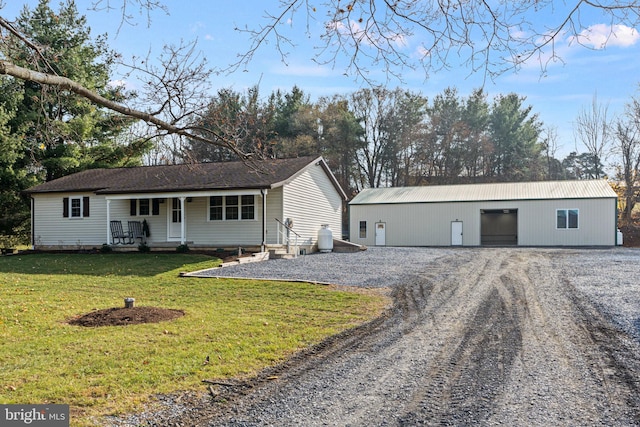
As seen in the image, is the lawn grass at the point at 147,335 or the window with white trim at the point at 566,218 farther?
the window with white trim at the point at 566,218

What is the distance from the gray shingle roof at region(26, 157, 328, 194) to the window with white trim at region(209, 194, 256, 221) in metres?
0.75

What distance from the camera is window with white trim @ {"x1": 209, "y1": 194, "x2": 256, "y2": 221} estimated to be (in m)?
19.2

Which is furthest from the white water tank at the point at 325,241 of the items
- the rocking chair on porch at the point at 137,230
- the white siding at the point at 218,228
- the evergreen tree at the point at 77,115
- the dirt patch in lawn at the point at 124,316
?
the dirt patch in lawn at the point at 124,316

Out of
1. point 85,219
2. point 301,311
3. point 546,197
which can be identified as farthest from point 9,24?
point 546,197

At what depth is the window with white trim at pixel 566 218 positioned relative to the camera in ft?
85.5

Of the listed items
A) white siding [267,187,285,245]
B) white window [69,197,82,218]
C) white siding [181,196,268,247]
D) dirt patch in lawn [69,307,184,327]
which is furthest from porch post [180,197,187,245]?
dirt patch in lawn [69,307,184,327]

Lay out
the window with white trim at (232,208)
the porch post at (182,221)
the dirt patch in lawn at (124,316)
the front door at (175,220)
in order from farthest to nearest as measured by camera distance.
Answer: the front door at (175,220), the window with white trim at (232,208), the porch post at (182,221), the dirt patch in lawn at (124,316)

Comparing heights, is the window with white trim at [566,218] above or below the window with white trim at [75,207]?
below

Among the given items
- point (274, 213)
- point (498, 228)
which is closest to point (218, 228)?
point (274, 213)

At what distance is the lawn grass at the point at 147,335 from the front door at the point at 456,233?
61.5 feet

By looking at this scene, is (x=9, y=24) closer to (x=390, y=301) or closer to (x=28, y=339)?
(x=28, y=339)

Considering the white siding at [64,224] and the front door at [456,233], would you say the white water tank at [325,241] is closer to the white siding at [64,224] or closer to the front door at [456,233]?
the white siding at [64,224]

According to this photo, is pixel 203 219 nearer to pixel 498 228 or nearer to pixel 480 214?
pixel 480 214

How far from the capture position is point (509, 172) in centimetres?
4394
